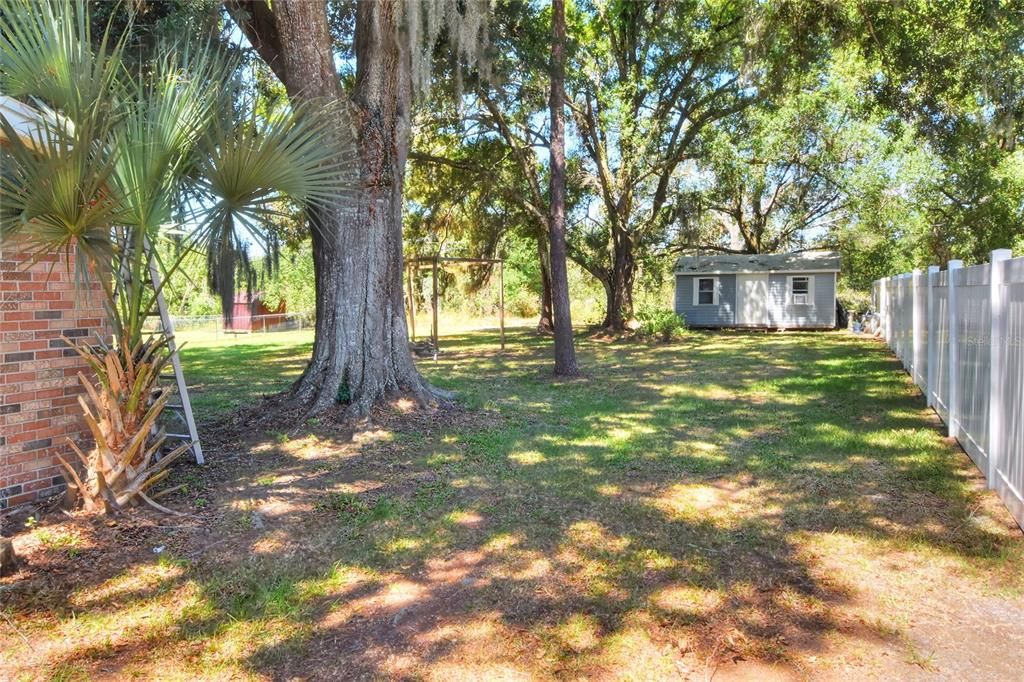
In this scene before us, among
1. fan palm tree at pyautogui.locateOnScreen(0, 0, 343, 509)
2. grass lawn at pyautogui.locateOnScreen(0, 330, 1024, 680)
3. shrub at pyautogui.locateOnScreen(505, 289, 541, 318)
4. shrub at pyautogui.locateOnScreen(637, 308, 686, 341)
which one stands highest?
fan palm tree at pyautogui.locateOnScreen(0, 0, 343, 509)

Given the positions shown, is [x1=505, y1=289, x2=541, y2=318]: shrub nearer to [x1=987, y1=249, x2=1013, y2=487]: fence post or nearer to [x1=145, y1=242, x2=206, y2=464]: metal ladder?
[x1=145, y1=242, x2=206, y2=464]: metal ladder

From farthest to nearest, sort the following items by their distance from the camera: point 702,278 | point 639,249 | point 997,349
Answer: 1. point 702,278
2. point 639,249
3. point 997,349

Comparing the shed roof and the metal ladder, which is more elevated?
the shed roof

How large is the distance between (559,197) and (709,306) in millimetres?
14350

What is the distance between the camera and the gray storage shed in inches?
851

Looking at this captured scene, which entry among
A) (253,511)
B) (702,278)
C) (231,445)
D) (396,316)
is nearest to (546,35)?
(396,316)

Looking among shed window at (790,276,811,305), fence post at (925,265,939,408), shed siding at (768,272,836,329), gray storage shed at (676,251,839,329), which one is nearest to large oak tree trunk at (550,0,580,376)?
fence post at (925,265,939,408)

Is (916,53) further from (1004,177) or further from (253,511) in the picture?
(253,511)

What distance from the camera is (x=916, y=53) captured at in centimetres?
1020

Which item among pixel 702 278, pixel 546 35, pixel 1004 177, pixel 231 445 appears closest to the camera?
pixel 231 445

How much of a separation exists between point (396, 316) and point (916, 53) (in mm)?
9192

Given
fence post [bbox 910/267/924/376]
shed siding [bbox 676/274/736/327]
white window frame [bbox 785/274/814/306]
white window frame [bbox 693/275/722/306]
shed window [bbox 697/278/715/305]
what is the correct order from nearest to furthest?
fence post [bbox 910/267/924/376] → white window frame [bbox 785/274/814/306] → shed siding [bbox 676/274/736/327] → white window frame [bbox 693/275/722/306] → shed window [bbox 697/278/715/305]

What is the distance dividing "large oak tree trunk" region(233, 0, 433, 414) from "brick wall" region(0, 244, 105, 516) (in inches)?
93.8

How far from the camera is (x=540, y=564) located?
325 cm
